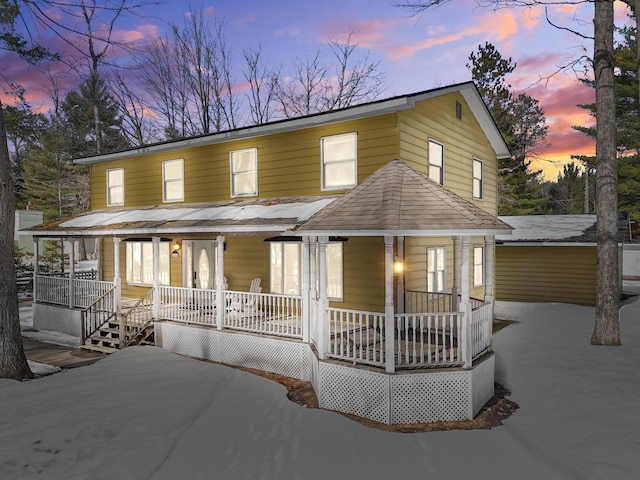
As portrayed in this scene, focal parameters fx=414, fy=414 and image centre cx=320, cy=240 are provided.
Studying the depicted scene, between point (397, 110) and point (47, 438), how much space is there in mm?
9917

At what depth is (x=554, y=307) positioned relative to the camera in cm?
1770

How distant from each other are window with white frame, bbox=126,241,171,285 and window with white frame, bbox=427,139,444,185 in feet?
33.5

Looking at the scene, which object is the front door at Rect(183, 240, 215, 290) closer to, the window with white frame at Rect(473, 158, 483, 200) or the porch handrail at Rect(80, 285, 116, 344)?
the porch handrail at Rect(80, 285, 116, 344)

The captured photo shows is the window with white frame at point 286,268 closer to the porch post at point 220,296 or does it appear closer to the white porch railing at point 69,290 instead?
the porch post at point 220,296

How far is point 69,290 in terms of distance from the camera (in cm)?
1523

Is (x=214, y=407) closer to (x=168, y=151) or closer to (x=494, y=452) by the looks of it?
(x=494, y=452)

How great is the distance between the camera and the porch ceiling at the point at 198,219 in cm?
1109

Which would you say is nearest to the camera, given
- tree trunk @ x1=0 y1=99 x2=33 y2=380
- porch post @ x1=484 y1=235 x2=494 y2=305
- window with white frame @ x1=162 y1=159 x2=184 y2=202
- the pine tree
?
porch post @ x1=484 y1=235 x2=494 y2=305

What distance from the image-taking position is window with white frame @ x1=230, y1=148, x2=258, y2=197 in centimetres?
1399

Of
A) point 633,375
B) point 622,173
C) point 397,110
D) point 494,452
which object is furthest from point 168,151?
point 622,173

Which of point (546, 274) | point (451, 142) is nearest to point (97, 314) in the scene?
point (451, 142)

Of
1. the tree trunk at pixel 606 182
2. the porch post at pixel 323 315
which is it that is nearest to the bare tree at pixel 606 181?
the tree trunk at pixel 606 182

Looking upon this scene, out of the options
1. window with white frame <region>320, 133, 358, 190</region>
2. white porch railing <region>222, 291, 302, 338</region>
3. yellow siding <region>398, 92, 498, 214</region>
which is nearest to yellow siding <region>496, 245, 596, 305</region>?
yellow siding <region>398, 92, 498, 214</region>

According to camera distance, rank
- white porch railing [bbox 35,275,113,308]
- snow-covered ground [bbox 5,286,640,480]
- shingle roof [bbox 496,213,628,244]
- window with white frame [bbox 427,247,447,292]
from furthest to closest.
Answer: shingle roof [bbox 496,213,628,244] < white porch railing [bbox 35,275,113,308] < window with white frame [bbox 427,247,447,292] < snow-covered ground [bbox 5,286,640,480]
